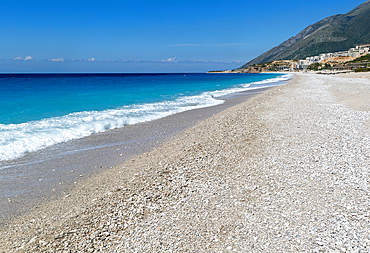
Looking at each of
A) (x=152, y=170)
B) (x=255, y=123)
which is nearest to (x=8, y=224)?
(x=152, y=170)

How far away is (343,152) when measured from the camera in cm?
709

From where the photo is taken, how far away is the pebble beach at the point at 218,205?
3.84 m

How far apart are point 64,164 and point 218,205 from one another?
531 cm

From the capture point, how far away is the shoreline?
5.63 metres

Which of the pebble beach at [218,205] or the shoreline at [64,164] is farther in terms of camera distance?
the shoreline at [64,164]

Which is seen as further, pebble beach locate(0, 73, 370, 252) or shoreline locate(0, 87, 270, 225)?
shoreline locate(0, 87, 270, 225)

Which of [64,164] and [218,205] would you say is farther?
[64,164]

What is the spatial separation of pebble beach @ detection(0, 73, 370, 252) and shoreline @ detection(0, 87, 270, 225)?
421mm

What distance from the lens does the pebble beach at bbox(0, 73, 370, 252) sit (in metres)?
3.84

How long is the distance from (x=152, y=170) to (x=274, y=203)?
10.5 ft

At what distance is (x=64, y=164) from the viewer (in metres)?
7.61

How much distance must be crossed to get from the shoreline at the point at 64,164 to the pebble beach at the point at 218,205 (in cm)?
42

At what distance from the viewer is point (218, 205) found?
477cm

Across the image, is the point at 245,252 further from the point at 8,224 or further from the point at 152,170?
the point at 8,224
